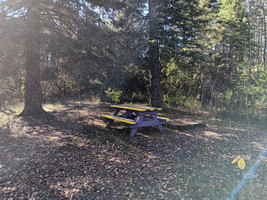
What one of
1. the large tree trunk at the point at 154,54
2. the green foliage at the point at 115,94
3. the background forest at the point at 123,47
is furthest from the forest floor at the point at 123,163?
the green foliage at the point at 115,94

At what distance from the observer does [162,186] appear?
108 inches

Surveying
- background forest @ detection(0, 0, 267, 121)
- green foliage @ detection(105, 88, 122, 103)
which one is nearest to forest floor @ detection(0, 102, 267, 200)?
background forest @ detection(0, 0, 267, 121)

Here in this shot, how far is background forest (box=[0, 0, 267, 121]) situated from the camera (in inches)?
221

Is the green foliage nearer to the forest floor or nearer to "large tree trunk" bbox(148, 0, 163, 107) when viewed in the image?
"large tree trunk" bbox(148, 0, 163, 107)

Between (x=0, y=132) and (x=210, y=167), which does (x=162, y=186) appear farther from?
(x=0, y=132)

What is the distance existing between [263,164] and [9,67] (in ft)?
22.9

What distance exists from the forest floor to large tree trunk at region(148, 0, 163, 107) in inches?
121

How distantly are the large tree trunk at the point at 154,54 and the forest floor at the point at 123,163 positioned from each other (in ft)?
10.1

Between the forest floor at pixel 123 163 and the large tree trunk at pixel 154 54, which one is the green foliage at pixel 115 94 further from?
the forest floor at pixel 123 163

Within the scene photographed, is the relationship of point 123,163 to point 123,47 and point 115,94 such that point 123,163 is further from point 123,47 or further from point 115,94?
point 115,94

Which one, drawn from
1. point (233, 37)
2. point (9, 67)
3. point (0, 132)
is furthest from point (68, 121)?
point (233, 37)

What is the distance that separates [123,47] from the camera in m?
6.55

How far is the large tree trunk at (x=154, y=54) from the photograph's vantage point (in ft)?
24.0

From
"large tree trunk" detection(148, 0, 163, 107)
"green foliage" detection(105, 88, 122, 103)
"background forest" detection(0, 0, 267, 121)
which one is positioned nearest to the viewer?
"background forest" detection(0, 0, 267, 121)
